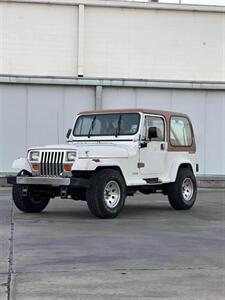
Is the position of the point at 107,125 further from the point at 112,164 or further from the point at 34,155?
the point at 34,155

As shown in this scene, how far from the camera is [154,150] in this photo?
1338 cm

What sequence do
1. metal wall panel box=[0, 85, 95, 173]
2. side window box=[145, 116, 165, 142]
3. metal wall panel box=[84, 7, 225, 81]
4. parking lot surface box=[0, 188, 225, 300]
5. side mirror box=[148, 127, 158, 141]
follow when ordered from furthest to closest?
metal wall panel box=[84, 7, 225, 81] < metal wall panel box=[0, 85, 95, 173] < side window box=[145, 116, 165, 142] < side mirror box=[148, 127, 158, 141] < parking lot surface box=[0, 188, 225, 300]

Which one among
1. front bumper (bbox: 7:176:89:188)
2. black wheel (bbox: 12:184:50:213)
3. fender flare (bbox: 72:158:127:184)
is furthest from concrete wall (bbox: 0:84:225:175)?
fender flare (bbox: 72:158:127:184)

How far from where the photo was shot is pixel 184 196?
1424 cm

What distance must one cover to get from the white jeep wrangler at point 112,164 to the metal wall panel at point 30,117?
7.62m

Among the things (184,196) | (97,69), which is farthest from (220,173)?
(184,196)

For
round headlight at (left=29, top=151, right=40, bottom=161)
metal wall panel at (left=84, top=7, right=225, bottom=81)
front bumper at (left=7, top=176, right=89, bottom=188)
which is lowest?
front bumper at (left=7, top=176, right=89, bottom=188)

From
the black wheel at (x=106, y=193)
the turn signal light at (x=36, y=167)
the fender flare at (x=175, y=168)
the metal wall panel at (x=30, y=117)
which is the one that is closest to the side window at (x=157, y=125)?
the fender flare at (x=175, y=168)

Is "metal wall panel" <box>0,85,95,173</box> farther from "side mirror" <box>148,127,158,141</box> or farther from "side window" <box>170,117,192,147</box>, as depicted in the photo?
"side mirror" <box>148,127,158,141</box>

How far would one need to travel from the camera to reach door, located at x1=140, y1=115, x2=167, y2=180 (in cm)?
1307

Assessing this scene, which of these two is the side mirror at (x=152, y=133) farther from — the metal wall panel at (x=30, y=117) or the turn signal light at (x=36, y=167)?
the metal wall panel at (x=30, y=117)

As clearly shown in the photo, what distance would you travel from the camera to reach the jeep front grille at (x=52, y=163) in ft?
39.0

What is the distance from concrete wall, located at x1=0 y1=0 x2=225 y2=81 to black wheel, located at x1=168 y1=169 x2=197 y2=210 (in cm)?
1069

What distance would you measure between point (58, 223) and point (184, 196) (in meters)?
3.98
